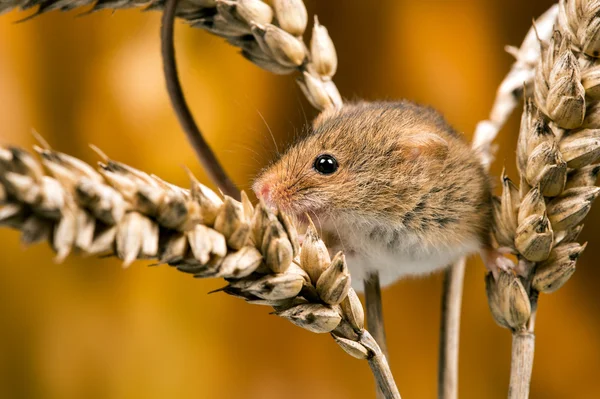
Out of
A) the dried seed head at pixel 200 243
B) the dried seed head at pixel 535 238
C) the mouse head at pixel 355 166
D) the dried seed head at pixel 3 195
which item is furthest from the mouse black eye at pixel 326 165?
the dried seed head at pixel 3 195

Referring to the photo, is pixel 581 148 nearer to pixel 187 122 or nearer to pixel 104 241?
pixel 187 122

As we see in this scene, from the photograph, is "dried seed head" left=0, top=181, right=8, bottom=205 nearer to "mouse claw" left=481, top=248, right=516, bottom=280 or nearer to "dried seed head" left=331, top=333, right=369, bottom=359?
"dried seed head" left=331, top=333, right=369, bottom=359

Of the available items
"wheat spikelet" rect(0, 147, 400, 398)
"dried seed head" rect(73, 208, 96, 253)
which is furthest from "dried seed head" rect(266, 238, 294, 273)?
"dried seed head" rect(73, 208, 96, 253)

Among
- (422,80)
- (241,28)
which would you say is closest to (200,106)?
(422,80)

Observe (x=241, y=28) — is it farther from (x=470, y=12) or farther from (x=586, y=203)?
(x=470, y=12)

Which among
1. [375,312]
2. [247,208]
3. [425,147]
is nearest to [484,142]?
[425,147]
